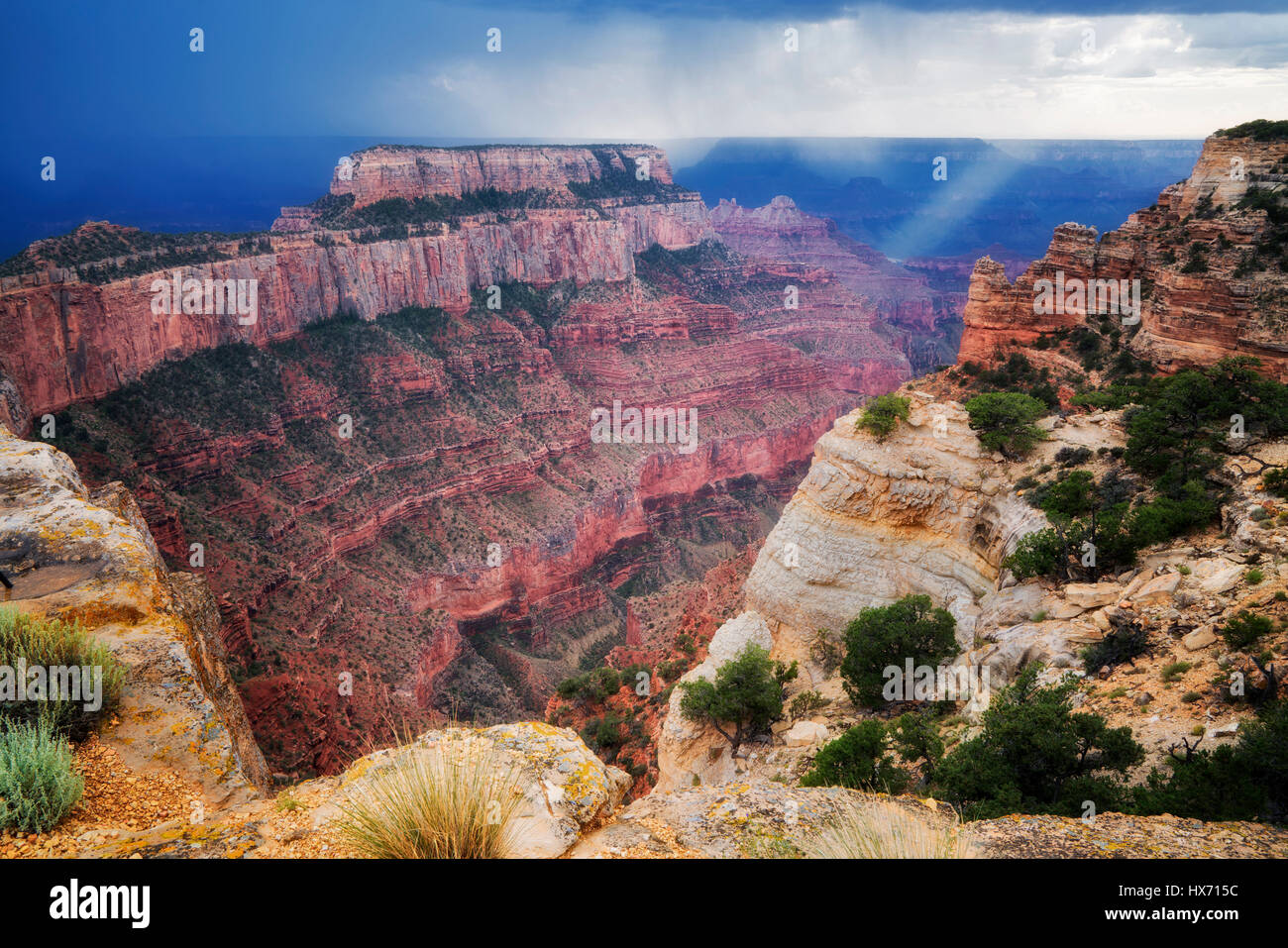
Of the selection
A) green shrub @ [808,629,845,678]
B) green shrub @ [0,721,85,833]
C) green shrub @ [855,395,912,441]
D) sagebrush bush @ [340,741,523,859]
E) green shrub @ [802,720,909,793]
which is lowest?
green shrub @ [808,629,845,678]

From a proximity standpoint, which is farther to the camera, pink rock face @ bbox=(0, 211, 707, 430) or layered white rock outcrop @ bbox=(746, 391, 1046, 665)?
pink rock face @ bbox=(0, 211, 707, 430)

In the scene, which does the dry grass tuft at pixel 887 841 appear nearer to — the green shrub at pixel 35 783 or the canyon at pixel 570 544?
the canyon at pixel 570 544

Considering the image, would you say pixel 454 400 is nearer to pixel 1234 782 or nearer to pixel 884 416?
pixel 884 416

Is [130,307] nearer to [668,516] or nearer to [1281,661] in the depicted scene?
[668,516]

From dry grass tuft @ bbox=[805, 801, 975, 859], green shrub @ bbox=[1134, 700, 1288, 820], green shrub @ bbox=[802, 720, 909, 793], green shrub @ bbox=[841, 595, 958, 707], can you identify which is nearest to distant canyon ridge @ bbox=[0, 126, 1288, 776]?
green shrub @ bbox=[802, 720, 909, 793]

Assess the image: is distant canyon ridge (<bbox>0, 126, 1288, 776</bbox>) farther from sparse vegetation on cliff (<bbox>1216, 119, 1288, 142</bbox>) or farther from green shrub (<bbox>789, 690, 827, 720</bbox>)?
green shrub (<bbox>789, 690, 827, 720</bbox>)

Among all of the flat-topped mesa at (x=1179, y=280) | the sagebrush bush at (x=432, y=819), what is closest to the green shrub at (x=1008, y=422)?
the flat-topped mesa at (x=1179, y=280)
